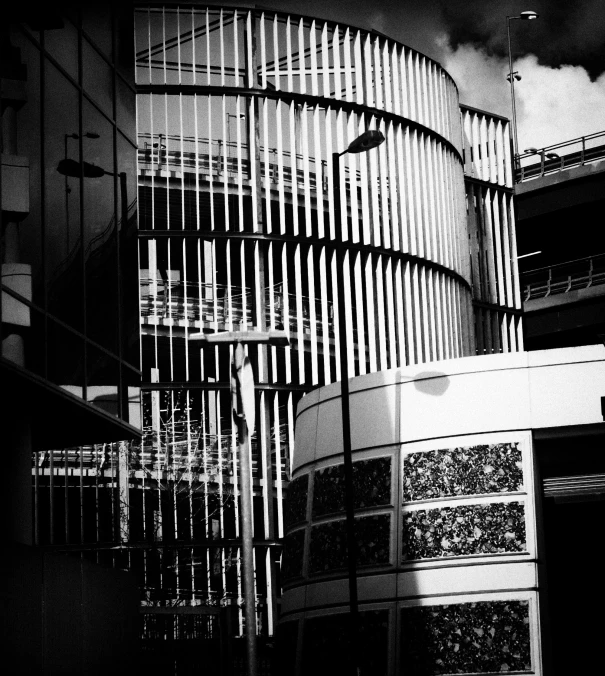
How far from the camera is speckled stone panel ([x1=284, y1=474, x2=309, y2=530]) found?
2253 centimetres

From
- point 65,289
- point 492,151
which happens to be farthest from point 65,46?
point 492,151

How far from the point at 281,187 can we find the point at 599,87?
122 feet

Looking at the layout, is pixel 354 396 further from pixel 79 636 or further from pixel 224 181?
pixel 224 181

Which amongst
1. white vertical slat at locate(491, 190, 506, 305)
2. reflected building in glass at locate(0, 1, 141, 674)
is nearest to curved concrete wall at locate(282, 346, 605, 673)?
reflected building in glass at locate(0, 1, 141, 674)

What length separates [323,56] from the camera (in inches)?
1281

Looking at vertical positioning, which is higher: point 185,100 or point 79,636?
point 185,100

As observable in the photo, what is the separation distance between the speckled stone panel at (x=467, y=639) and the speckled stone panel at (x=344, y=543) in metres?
1.21

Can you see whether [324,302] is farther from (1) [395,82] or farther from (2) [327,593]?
(2) [327,593]

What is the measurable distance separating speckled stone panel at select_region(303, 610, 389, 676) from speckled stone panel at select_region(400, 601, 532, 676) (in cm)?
45

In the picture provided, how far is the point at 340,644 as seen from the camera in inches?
805

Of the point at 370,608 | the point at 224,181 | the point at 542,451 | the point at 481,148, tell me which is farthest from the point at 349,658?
the point at 481,148

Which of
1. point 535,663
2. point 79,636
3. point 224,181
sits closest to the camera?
point 79,636

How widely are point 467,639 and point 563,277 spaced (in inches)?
920

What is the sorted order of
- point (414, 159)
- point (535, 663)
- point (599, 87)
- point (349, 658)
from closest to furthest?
point (535, 663) < point (349, 658) < point (414, 159) < point (599, 87)
